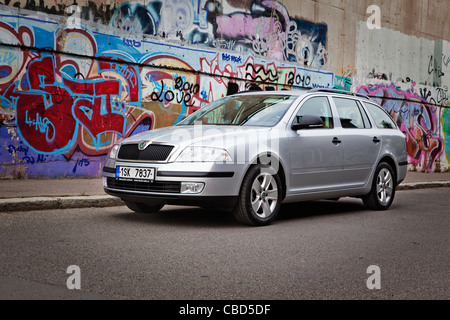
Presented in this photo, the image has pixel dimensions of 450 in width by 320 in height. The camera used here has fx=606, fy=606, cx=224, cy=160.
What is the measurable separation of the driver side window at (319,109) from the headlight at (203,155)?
64.2 inches

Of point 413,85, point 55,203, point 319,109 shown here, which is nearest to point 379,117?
point 319,109

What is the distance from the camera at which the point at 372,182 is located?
9062 mm

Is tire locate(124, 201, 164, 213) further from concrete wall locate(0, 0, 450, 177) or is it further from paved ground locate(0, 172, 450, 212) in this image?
concrete wall locate(0, 0, 450, 177)

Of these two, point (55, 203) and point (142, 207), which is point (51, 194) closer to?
point (55, 203)

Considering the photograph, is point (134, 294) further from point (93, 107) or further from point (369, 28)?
point (369, 28)

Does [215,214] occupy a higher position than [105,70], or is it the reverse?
[105,70]

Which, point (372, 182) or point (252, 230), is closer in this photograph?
point (252, 230)

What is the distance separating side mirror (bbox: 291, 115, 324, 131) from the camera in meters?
7.55

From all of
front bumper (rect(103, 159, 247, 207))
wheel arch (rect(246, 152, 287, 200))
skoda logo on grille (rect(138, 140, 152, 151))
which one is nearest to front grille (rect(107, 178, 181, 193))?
front bumper (rect(103, 159, 247, 207))

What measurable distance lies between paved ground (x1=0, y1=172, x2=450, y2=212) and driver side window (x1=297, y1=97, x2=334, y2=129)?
3.02 metres

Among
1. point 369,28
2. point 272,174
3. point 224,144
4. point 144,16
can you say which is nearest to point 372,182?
point 272,174

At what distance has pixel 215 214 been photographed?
8.21 meters

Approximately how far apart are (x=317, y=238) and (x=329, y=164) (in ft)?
6.03

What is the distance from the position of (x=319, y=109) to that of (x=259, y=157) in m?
1.66
